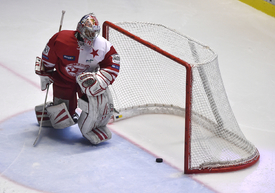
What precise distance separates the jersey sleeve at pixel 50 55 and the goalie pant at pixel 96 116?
1.07 ft

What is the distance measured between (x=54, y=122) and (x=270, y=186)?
5.23 ft

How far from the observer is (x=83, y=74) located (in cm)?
293

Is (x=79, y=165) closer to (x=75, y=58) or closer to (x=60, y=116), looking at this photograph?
(x=60, y=116)

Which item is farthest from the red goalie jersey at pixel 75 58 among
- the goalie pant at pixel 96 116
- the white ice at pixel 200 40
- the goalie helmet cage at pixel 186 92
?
the white ice at pixel 200 40

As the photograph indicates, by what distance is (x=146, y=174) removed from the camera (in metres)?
2.83

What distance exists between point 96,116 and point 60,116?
292 millimetres

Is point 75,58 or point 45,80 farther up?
point 75,58

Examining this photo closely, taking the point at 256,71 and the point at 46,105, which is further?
the point at 256,71

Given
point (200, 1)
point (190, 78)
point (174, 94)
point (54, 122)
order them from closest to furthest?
point (190, 78) → point (54, 122) → point (174, 94) → point (200, 1)

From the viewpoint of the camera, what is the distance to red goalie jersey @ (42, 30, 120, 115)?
9.64ft

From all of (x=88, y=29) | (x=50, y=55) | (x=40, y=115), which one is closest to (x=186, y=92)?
(x=88, y=29)

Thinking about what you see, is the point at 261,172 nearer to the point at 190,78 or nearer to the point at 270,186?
the point at 270,186

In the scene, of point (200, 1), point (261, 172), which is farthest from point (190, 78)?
point (200, 1)

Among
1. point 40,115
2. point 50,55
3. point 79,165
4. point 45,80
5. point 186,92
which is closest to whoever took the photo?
point 186,92
